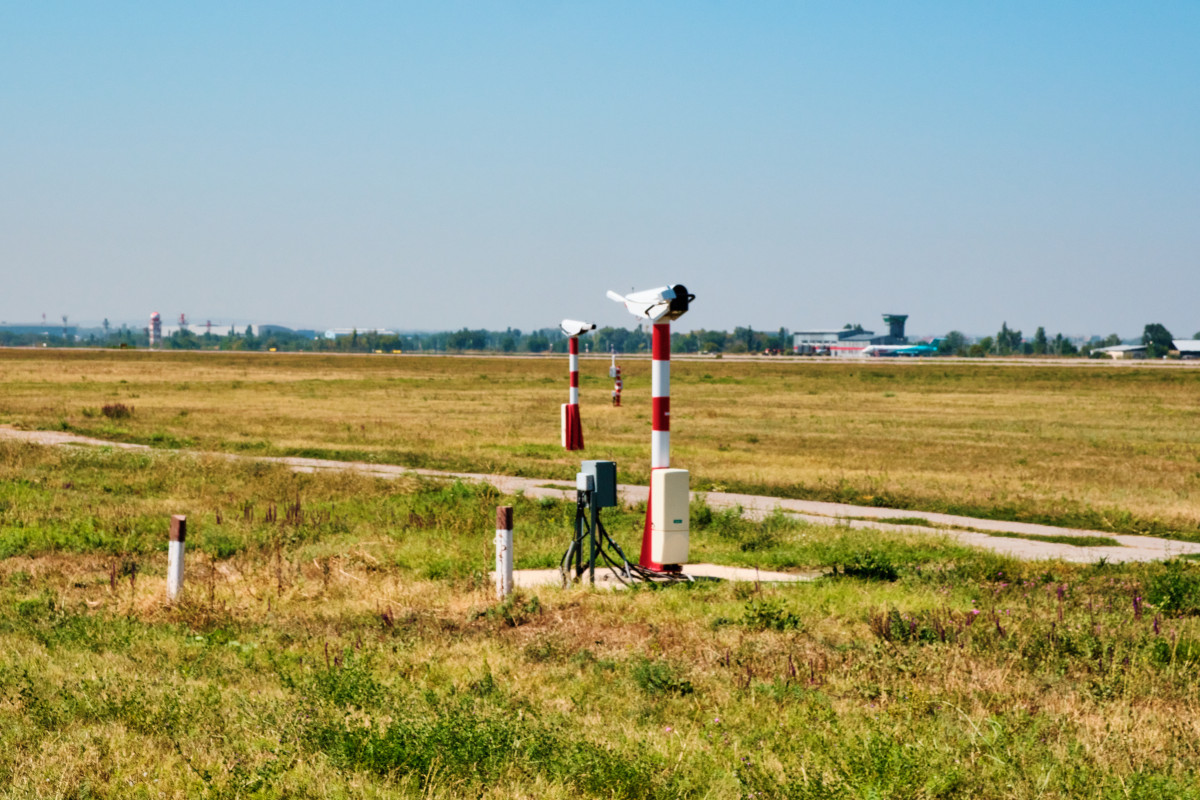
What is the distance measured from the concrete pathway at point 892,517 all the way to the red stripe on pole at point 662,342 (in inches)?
209

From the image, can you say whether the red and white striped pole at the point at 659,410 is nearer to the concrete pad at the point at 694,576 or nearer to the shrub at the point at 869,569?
the concrete pad at the point at 694,576

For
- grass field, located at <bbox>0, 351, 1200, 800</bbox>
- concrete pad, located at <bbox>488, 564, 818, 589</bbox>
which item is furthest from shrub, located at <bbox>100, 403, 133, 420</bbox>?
concrete pad, located at <bbox>488, 564, 818, 589</bbox>

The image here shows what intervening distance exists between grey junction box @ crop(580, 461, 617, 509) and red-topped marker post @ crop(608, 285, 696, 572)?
1.36 ft

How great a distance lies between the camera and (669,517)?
11781 mm

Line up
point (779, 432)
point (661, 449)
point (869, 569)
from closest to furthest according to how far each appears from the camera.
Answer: point (661, 449) → point (869, 569) → point (779, 432)

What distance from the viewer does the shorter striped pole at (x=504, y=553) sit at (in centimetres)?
1085

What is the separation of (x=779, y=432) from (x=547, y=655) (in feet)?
91.7

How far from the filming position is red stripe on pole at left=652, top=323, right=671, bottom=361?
1180cm

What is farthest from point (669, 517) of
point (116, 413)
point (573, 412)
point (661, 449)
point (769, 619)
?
point (116, 413)

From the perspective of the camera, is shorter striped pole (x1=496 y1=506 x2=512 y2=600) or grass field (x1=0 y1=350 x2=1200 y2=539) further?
grass field (x1=0 y1=350 x2=1200 y2=539)

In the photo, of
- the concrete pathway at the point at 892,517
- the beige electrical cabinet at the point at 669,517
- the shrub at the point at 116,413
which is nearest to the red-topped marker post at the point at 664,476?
the beige electrical cabinet at the point at 669,517

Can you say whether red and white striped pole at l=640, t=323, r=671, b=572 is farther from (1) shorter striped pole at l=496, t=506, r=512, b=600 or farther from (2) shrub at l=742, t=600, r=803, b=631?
(2) shrub at l=742, t=600, r=803, b=631

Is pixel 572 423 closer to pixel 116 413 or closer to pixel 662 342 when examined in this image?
pixel 662 342

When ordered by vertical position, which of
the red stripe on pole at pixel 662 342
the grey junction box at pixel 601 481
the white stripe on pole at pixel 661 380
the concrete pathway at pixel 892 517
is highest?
the red stripe on pole at pixel 662 342
